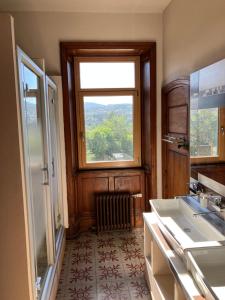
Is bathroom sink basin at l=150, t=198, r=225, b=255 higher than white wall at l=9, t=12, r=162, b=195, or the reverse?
white wall at l=9, t=12, r=162, b=195

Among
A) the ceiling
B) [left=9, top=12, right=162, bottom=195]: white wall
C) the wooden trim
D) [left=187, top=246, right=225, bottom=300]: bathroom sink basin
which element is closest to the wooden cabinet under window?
the wooden trim

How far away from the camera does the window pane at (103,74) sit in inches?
132

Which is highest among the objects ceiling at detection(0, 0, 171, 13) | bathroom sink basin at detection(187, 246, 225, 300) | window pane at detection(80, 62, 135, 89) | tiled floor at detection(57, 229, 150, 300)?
ceiling at detection(0, 0, 171, 13)

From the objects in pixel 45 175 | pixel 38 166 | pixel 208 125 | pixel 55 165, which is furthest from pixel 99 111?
pixel 208 125

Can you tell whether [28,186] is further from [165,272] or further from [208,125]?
[208,125]

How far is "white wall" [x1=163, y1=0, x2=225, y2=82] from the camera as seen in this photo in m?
1.90

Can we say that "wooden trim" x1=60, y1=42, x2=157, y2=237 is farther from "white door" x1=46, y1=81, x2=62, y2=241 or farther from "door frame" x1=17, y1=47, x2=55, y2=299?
"door frame" x1=17, y1=47, x2=55, y2=299

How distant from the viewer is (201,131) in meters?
2.16

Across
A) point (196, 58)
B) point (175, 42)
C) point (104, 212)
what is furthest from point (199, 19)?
point (104, 212)

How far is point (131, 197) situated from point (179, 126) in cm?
117

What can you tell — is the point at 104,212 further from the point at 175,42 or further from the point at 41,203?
the point at 175,42

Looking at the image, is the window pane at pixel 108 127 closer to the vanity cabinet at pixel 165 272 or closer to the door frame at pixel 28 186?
the door frame at pixel 28 186

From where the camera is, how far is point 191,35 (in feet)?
7.66

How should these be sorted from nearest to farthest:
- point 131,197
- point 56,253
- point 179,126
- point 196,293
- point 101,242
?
point 196,293 < point 56,253 < point 179,126 < point 101,242 < point 131,197
